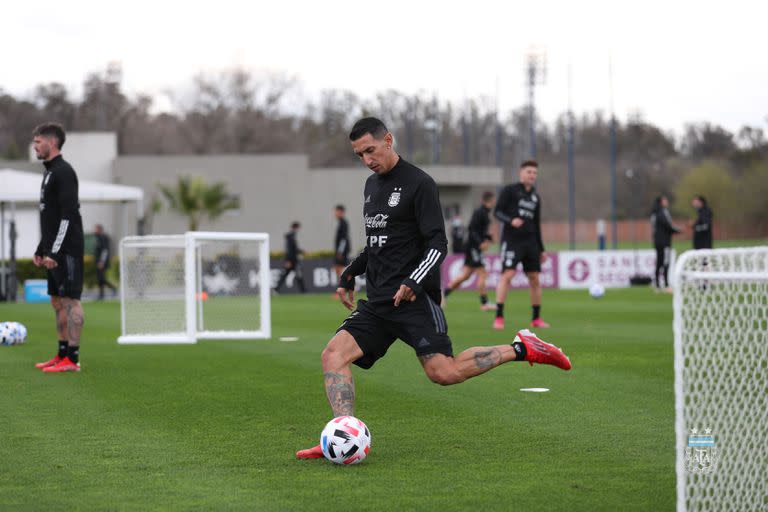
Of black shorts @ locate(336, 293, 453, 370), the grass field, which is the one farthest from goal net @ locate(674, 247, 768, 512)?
black shorts @ locate(336, 293, 453, 370)

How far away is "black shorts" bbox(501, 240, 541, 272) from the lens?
1530 cm

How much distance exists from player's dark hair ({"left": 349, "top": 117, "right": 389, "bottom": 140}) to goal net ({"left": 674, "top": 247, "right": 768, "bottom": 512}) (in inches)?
89.5

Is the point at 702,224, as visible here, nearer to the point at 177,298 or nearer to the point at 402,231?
the point at 177,298

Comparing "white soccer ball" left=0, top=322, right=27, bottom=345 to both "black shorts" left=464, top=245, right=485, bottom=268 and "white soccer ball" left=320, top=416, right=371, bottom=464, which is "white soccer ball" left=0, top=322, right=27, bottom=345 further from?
"white soccer ball" left=320, top=416, right=371, bottom=464

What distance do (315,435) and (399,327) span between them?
112cm

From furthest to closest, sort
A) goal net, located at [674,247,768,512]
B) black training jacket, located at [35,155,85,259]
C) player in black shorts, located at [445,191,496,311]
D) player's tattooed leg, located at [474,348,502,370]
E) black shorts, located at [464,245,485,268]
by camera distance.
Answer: black shorts, located at [464,245,485,268]
player in black shorts, located at [445,191,496,311]
black training jacket, located at [35,155,85,259]
player's tattooed leg, located at [474,348,502,370]
goal net, located at [674,247,768,512]

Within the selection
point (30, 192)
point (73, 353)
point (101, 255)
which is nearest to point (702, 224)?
point (101, 255)

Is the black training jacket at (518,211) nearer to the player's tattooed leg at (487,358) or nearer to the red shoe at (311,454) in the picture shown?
the player's tattooed leg at (487,358)

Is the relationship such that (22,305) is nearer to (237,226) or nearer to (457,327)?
(457,327)

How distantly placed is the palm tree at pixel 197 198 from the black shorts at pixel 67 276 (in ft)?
136

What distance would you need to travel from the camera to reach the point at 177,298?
15.8 m

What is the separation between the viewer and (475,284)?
32.7 metres

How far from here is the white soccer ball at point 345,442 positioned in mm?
6199

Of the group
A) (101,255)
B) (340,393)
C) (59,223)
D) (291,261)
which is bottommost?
(340,393)
